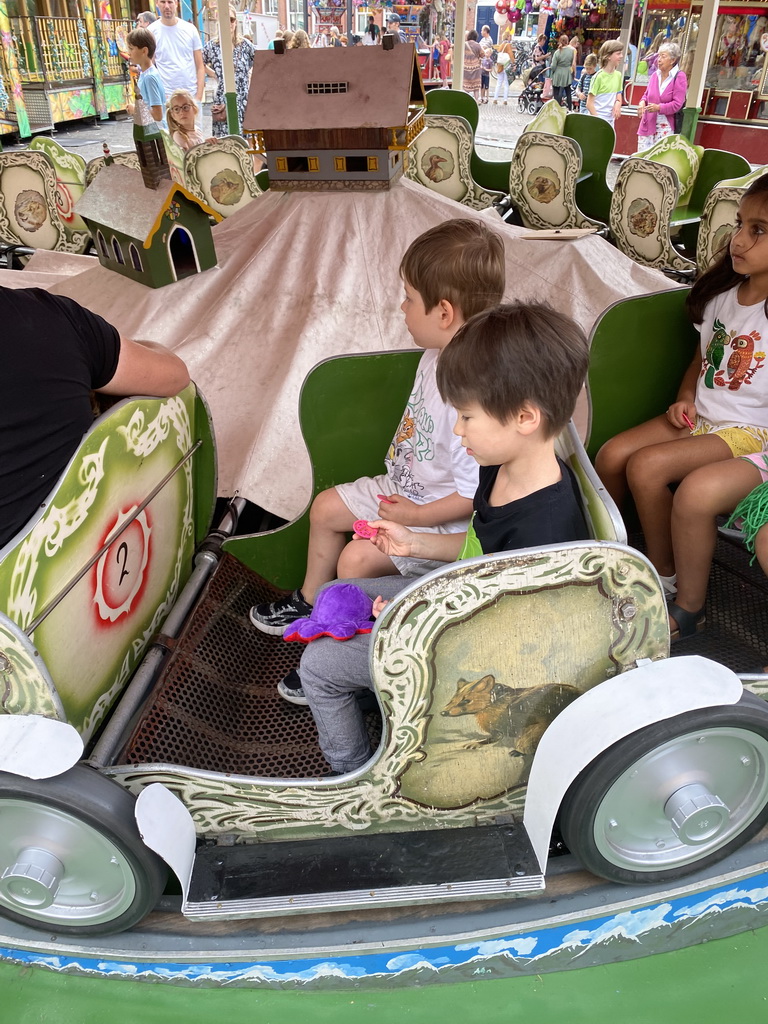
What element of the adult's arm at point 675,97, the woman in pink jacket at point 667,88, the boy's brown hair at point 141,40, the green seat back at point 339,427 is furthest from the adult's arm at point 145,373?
the adult's arm at point 675,97

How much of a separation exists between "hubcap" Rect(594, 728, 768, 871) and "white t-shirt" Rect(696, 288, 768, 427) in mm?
785

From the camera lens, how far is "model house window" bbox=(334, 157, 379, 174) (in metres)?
2.31

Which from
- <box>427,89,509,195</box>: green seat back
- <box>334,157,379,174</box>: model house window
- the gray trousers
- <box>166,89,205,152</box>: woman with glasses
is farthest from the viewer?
<box>427,89,509,195</box>: green seat back

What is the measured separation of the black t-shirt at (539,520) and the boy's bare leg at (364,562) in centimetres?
36

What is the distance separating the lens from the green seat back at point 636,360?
1615 mm

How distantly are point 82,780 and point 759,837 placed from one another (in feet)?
3.59

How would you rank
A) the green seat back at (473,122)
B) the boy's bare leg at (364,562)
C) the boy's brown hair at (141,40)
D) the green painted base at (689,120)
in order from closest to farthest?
the boy's bare leg at (364,562)
the green painted base at (689,120)
the boy's brown hair at (141,40)
the green seat back at (473,122)

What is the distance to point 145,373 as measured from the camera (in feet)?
4.26

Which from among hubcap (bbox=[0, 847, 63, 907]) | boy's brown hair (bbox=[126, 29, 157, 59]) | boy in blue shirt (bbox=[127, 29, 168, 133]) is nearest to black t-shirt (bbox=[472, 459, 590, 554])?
hubcap (bbox=[0, 847, 63, 907])

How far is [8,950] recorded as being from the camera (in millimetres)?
1158

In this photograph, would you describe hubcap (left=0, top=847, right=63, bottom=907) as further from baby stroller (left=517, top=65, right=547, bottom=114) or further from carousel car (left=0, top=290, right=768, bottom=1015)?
baby stroller (left=517, top=65, right=547, bottom=114)

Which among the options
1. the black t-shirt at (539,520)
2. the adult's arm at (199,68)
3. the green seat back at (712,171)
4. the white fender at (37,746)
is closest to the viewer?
the white fender at (37,746)

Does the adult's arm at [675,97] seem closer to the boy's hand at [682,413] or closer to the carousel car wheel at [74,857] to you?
the boy's hand at [682,413]

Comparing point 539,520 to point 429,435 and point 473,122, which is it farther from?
point 473,122
